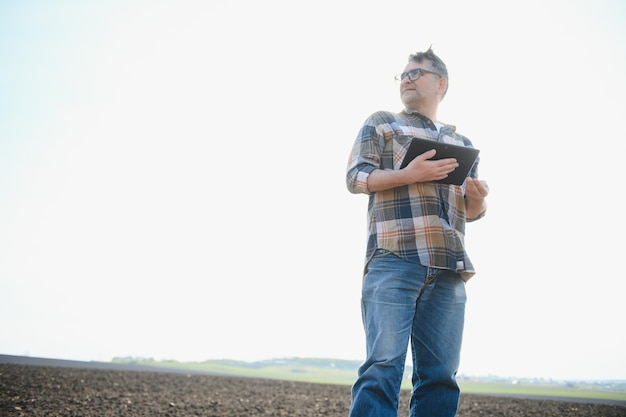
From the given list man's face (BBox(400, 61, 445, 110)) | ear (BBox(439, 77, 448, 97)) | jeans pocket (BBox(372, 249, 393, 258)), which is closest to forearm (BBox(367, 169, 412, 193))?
jeans pocket (BBox(372, 249, 393, 258))

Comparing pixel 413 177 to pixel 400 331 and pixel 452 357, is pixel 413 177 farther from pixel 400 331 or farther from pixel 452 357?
pixel 452 357

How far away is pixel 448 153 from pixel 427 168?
0.16 m

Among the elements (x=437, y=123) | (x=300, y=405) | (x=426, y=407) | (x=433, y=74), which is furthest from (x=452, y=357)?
(x=300, y=405)

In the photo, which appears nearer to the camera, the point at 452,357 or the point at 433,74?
the point at 452,357

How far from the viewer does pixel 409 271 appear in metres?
2.29

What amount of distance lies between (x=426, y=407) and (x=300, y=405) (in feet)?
17.3

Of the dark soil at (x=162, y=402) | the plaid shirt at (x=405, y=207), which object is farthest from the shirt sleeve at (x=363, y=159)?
the dark soil at (x=162, y=402)

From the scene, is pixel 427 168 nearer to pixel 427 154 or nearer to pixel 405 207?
pixel 427 154

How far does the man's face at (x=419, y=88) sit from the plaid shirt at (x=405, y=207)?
149 mm

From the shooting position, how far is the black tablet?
2367mm

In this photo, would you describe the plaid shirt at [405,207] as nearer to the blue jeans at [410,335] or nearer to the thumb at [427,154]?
the blue jeans at [410,335]

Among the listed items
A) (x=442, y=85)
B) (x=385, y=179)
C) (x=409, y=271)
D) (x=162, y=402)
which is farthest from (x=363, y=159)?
(x=162, y=402)

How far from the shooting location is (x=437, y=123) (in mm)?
2900

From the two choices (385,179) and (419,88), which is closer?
(385,179)
